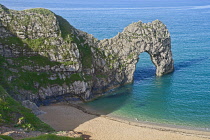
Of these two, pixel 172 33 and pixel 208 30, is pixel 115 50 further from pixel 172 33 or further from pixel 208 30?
pixel 208 30

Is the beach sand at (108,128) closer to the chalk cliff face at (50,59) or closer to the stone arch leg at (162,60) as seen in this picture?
the chalk cliff face at (50,59)

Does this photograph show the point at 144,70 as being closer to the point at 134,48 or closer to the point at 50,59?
the point at 134,48

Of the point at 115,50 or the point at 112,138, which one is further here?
the point at 115,50

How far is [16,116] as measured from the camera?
4481 cm

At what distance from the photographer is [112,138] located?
49.6 meters

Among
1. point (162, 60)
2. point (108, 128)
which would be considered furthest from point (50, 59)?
point (162, 60)

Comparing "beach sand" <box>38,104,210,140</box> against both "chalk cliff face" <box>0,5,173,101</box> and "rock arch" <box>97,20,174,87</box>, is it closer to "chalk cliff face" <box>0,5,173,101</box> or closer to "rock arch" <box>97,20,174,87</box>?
"chalk cliff face" <box>0,5,173,101</box>

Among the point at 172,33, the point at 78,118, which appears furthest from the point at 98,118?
the point at 172,33

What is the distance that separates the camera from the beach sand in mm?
50969

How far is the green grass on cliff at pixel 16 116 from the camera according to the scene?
43250mm

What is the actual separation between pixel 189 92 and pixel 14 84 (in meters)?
45.3

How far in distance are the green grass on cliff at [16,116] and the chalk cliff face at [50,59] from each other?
10370 millimetres

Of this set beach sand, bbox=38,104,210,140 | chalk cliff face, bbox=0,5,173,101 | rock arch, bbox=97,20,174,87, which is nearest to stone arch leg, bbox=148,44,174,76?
rock arch, bbox=97,20,174,87

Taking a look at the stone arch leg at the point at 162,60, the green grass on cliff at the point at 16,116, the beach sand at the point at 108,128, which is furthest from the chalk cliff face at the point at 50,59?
the stone arch leg at the point at 162,60
